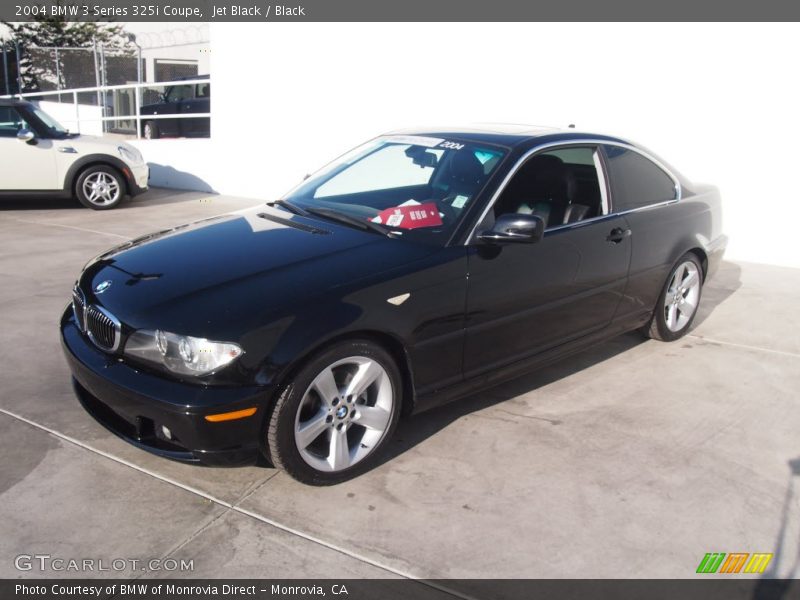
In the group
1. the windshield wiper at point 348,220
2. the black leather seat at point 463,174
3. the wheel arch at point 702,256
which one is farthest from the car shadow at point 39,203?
the wheel arch at point 702,256

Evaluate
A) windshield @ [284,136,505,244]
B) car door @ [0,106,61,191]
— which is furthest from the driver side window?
car door @ [0,106,61,191]

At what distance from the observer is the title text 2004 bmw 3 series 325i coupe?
308 cm

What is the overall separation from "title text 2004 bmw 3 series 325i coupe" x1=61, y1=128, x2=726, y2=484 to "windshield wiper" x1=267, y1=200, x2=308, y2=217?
0.06ft

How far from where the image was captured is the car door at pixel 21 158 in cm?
980

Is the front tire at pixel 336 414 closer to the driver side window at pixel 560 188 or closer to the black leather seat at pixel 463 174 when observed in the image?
the black leather seat at pixel 463 174

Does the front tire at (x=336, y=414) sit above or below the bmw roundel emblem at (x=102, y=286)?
below

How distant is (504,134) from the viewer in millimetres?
4438

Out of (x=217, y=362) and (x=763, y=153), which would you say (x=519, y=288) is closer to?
(x=217, y=362)

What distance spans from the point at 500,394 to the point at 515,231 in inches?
46.6

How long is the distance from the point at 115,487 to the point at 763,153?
7294mm

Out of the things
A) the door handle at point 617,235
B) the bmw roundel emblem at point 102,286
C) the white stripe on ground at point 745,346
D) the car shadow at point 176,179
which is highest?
the door handle at point 617,235

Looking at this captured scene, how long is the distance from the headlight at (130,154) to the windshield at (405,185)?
6567 mm

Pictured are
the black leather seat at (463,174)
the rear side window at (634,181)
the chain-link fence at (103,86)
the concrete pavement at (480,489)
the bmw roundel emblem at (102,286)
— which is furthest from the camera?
the chain-link fence at (103,86)

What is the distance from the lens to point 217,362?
3.02 meters
